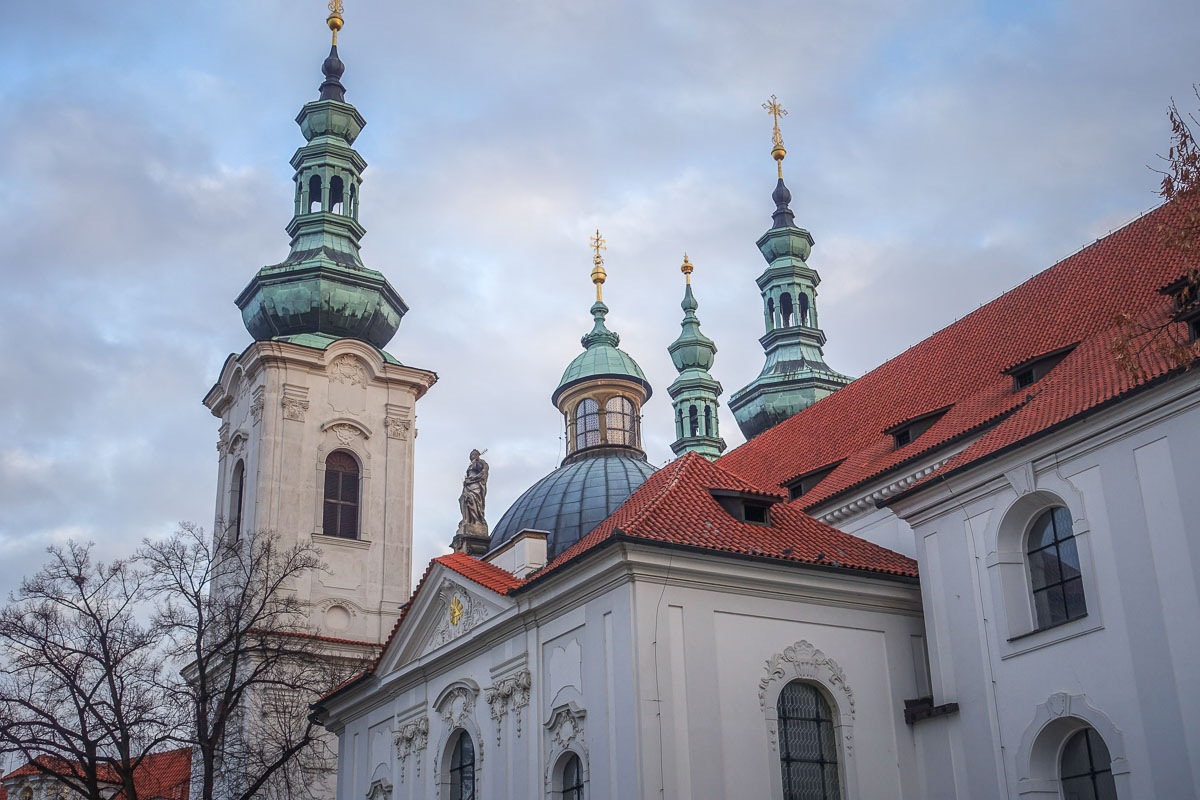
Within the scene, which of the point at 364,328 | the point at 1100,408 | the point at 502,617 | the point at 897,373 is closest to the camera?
the point at 1100,408

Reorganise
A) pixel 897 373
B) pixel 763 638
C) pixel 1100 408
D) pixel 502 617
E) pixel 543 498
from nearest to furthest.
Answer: pixel 1100 408
pixel 763 638
pixel 502 617
pixel 897 373
pixel 543 498

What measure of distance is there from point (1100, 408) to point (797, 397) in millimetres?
28970

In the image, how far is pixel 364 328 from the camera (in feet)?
133

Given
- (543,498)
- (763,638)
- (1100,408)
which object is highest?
(543,498)

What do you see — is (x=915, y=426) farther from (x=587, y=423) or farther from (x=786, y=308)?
(x=786, y=308)

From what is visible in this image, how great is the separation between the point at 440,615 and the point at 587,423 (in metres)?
14.9

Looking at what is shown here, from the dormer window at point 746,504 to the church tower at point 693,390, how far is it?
29.3 meters

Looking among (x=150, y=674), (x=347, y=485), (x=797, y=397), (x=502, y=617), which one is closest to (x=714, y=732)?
(x=502, y=617)

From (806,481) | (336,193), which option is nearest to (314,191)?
(336,193)

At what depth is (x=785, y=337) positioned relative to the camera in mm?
49062

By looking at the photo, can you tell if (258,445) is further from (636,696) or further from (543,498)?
(636,696)

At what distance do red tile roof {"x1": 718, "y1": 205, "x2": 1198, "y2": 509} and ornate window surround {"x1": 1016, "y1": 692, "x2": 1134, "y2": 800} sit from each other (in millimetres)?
3397

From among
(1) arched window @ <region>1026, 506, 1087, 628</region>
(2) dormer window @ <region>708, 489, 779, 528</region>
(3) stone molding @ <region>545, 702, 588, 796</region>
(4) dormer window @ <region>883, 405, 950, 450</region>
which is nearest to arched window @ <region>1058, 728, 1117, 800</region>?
(1) arched window @ <region>1026, 506, 1087, 628</region>

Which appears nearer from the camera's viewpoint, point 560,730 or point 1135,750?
point 1135,750
